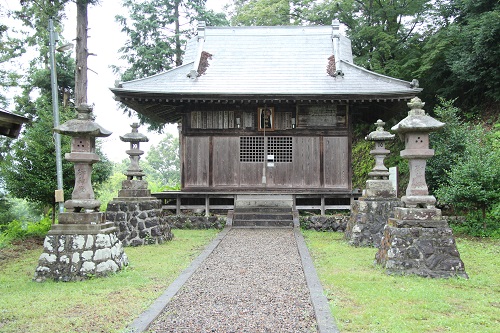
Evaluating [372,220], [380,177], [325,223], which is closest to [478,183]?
[380,177]

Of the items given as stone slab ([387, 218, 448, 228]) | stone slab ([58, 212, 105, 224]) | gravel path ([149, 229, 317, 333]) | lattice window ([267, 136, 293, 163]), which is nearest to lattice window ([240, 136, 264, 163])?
lattice window ([267, 136, 293, 163])

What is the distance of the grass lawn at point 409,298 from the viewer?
4.79m

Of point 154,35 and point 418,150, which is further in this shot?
point 154,35

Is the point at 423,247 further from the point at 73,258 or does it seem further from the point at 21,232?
the point at 21,232

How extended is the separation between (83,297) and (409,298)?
188 inches

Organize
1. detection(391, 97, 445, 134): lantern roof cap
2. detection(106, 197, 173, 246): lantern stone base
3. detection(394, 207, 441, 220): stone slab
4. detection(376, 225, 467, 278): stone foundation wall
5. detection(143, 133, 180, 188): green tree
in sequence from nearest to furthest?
detection(376, 225, 467, 278): stone foundation wall, detection(394, 207, 441, 220): stone slab, detection(391, 97, 445, 134): lantern roof cap, detection(106, 197, 173, 246): lantern stone base, detection(143, 133, 180, 188): green tree

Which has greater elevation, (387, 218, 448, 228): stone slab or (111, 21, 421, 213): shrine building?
(111, 21, 421, 213): shrine building

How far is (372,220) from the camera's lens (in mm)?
10742

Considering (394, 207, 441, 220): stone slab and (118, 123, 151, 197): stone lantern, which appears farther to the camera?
(118, 123, 151, 197): stone lantern

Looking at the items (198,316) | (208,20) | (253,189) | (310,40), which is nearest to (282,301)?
(198,316)

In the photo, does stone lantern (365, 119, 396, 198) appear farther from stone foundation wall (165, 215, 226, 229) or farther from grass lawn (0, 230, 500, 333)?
stone foundation wall (165, 215, 226, 229)

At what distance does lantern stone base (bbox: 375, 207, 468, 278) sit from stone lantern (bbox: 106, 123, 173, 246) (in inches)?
258

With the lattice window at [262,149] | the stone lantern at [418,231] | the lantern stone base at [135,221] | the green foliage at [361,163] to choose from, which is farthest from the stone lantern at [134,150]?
the green foliage at [361,163]

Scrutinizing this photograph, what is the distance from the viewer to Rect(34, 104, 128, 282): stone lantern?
7.28 metres
